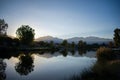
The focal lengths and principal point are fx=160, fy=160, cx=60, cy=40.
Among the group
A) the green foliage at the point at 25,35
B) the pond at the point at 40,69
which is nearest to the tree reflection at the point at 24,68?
the pond at the point at 40,69

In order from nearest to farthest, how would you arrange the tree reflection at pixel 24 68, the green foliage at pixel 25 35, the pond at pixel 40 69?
the pond at pixel 40 69, the tree reflection at pixel 24 68, the green foliage at pixel 25 35

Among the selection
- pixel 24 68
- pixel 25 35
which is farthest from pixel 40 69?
pixel 25 35

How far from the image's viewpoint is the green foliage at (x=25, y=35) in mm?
83500

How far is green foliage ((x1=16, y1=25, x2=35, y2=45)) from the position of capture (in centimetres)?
8350

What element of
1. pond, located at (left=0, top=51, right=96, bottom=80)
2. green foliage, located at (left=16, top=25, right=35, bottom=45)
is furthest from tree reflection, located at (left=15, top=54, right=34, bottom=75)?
green foliage, located at (left=16, top=25, right=35, bottom=45)

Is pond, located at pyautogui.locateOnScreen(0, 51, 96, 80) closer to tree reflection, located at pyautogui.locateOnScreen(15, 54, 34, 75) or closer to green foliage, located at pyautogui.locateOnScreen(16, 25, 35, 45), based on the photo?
tree reflection, located at pyautogui.locateOnScreen(15, 54, 34, 75)

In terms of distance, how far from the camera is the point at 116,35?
41.9m

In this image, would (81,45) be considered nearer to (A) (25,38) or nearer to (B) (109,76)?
(A) (25,38)

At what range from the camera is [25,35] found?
8375cm

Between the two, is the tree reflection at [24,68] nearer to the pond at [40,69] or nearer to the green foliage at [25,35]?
the pond at [40,69]

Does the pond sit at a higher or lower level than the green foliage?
lower

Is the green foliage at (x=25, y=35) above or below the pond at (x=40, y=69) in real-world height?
above

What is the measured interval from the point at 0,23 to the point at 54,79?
6151cm

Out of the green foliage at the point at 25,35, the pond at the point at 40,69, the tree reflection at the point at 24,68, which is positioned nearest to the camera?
the pond at the point at 40,69
